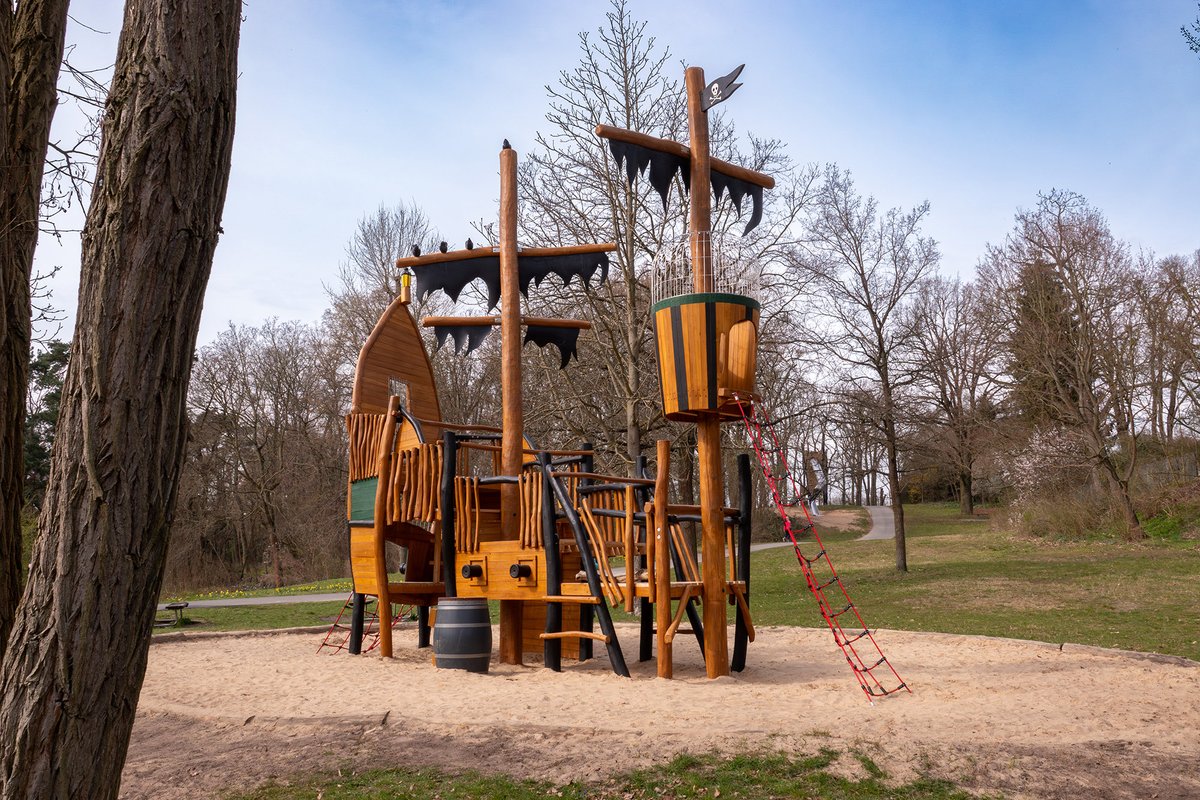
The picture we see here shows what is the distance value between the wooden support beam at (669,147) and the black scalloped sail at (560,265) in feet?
6.90

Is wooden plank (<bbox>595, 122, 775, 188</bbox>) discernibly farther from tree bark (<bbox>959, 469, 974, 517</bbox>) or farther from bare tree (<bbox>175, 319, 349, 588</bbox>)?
tree bark (<bbox>959, 469, 974, 517</bbox>)

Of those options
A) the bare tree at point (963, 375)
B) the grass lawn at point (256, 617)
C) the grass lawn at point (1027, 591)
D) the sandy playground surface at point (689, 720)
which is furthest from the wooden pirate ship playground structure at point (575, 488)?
the bare tree at point (963, 375)

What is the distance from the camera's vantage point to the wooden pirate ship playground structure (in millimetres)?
8828

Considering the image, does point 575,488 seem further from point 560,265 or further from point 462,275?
point 462,275

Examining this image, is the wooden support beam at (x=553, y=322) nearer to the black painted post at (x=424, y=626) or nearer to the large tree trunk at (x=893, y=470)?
the black painted post at (x=424, y=626)

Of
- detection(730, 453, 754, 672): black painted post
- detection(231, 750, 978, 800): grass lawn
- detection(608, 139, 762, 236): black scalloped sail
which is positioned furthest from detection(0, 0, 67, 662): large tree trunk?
detection(730, 453, 754, 672): black painted post

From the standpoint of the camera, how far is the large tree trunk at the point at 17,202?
14.1 ft

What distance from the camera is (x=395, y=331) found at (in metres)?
12.2

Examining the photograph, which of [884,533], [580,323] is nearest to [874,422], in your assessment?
[580,323]

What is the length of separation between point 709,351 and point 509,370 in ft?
9.93

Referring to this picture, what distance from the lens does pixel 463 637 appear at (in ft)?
31.3

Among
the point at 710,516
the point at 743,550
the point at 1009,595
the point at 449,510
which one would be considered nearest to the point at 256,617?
the point at 449,510

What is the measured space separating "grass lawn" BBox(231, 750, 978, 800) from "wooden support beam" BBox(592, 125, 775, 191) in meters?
5.72

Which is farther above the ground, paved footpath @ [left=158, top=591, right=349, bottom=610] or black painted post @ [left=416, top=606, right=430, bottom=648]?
black painted post @ [left=416, top=606, right=430, bottom=648]
